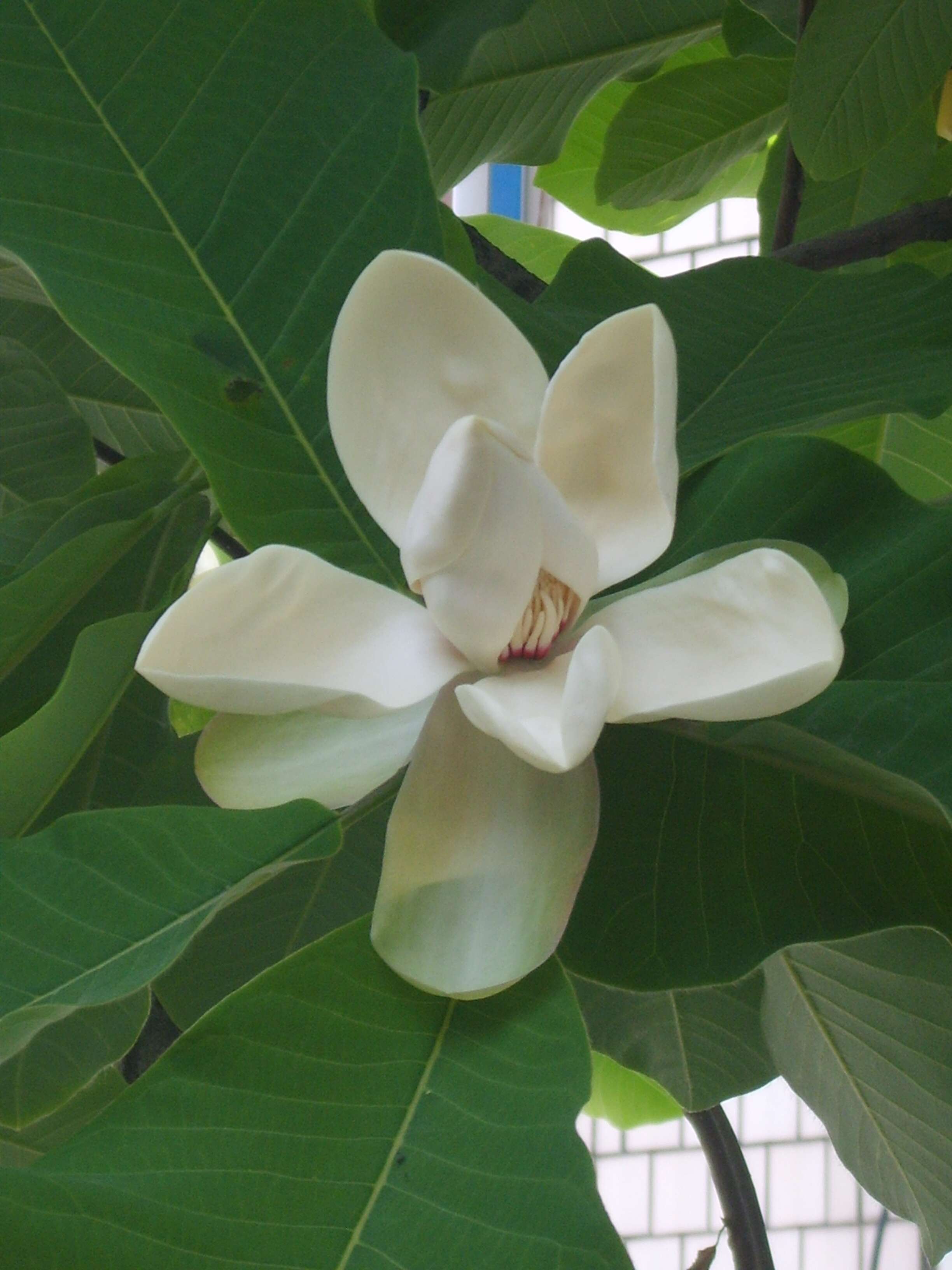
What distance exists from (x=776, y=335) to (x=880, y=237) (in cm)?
25

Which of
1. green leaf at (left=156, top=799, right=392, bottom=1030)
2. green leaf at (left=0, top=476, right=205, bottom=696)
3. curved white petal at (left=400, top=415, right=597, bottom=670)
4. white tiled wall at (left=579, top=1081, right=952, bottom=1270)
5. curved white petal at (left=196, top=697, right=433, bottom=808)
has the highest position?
curved white petal at (left=400, top=415, right=597, bottom=670)

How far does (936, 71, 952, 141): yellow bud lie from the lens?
967mm

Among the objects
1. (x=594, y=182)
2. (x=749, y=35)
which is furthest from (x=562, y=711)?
(x=594, y=182)

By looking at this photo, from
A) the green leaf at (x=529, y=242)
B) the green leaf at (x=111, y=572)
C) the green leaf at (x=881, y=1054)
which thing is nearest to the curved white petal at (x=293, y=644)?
the green leaf at (x=111, y=572)

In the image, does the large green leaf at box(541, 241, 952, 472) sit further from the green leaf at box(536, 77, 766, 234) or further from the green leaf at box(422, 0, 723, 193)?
the green leaf at box(536, 77, 766, 234)

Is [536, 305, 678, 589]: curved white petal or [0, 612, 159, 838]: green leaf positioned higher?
[536, 305, 678, 589]: curved white petal

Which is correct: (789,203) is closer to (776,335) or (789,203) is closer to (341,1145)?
(776,335)

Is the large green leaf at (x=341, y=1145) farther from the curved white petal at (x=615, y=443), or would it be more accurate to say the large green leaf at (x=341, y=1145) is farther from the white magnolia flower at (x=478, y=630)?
the curved white petal at (x=615, y=443)

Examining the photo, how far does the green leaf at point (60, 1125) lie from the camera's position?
2.17 ft

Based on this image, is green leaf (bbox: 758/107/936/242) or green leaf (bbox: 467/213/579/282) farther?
green leaf (bbox: 467/213/579/282)

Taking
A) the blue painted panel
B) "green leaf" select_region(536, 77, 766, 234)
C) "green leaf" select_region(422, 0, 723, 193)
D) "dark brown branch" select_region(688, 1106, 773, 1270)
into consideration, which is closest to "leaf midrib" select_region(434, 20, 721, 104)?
"green leaf" select_region(422, 0, 723, 193)

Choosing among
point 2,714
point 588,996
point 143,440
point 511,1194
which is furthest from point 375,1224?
point 143,440

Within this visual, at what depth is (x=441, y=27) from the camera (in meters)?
0.61

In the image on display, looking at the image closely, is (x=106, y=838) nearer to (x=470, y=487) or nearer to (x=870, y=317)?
(x=470, y=487)
